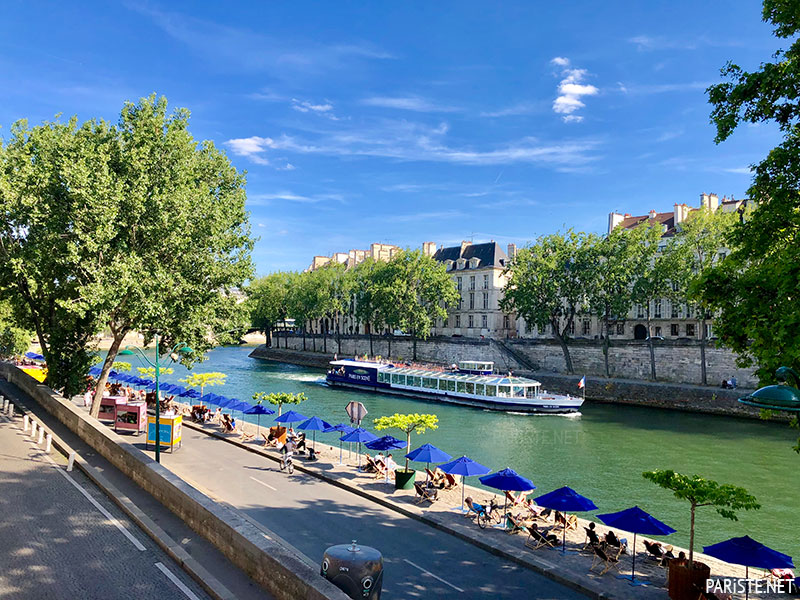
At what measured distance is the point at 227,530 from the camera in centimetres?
1224

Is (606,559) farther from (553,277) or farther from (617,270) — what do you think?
(553,277)

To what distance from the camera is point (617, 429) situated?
42688mm

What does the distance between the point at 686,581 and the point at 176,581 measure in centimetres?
1102

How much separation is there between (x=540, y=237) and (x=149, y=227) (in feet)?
158

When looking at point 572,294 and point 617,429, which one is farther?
point 572,294

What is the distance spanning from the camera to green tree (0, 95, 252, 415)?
27172 mm

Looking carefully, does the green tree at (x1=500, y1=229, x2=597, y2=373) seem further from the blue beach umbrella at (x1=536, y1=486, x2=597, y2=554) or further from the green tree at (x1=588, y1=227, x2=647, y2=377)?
the blue beach umbrella at (x1=536, y1=486, x2=597, y2=554)

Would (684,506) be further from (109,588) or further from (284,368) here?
(284,368)

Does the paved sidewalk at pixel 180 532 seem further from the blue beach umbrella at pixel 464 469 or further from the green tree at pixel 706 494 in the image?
the green tree at pixel 706 494

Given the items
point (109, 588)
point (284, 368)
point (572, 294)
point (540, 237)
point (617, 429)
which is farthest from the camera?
point (284, 368)

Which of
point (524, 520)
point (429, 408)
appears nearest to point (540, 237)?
point (429, 408)

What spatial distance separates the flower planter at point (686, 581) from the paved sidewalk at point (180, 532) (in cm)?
918

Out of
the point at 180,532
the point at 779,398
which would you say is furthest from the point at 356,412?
the point at 779,398

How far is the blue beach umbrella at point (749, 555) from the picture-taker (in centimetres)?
1295
